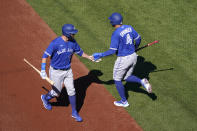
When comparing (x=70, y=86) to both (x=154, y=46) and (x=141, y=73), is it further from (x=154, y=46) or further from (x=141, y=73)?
(x=154, y=46)

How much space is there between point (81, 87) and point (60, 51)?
1940 mm

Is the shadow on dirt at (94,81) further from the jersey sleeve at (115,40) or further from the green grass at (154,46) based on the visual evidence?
the jersey sleeve at (115,40)

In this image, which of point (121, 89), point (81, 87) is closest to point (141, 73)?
point (121, 89)

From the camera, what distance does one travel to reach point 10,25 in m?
10.3

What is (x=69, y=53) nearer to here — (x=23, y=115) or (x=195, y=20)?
(x=23, y=115)

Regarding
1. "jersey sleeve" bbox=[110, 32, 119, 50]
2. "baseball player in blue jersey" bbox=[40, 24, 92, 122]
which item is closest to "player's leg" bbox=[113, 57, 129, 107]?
"jersey sleeve" bbox=[110, 32, 119, 50]

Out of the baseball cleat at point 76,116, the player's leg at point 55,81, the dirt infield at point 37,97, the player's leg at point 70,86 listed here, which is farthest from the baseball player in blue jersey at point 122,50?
the baseball cleat at point 76,116

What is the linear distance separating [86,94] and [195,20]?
525cm

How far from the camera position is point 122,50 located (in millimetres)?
7105

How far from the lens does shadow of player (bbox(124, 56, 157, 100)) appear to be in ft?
26.9

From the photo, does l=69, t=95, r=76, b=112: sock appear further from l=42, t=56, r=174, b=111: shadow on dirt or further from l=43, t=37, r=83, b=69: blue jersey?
l=43, t=37, r=83, b=69: blue jersey

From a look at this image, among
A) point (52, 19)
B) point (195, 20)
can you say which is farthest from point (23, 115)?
point (195, 20)

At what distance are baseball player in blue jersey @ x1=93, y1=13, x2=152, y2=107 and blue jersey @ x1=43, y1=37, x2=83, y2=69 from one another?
840mm

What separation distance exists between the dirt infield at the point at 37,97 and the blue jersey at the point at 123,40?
4.81 ft
